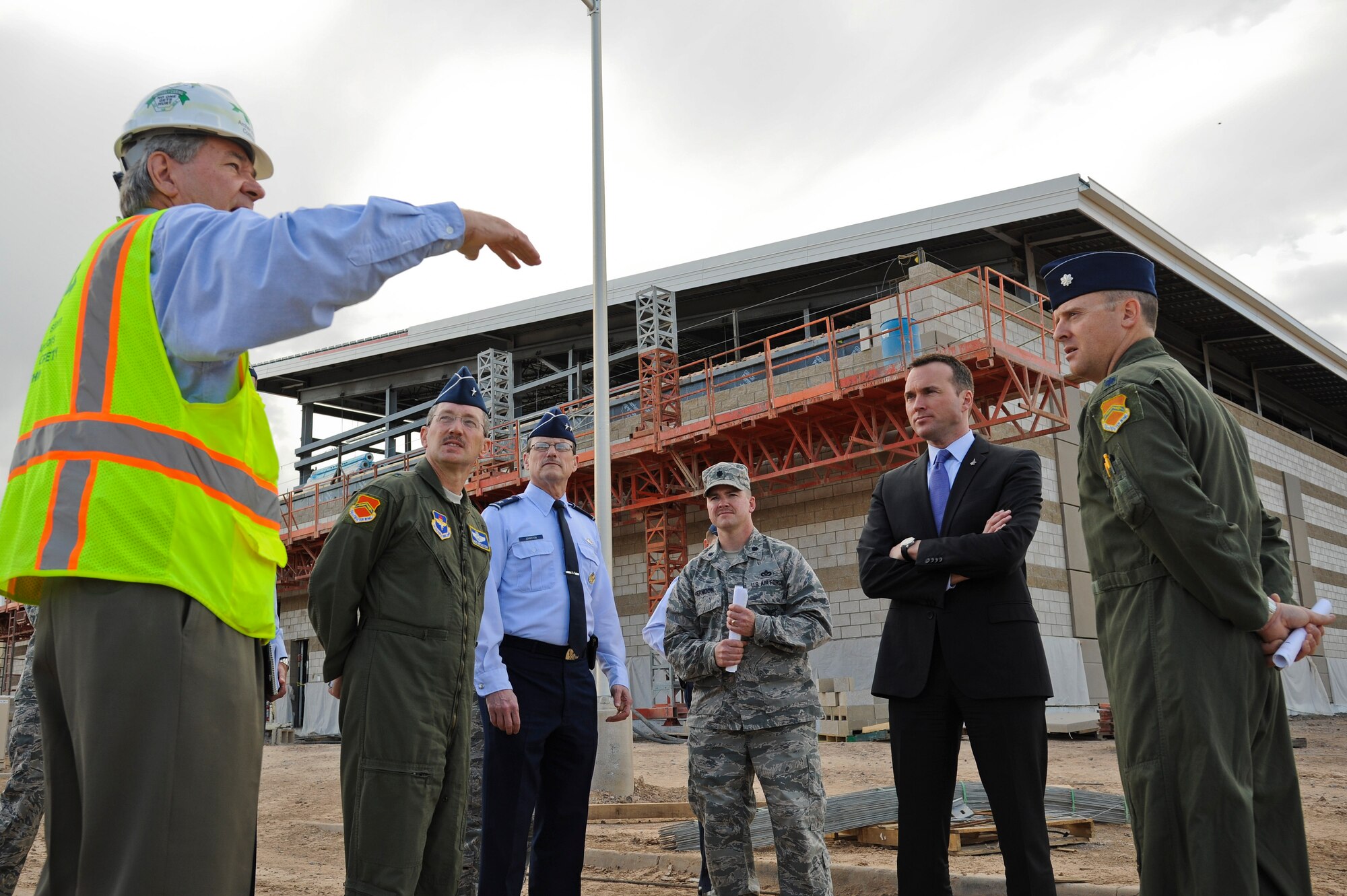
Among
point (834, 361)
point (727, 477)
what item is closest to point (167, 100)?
point (727, 477)

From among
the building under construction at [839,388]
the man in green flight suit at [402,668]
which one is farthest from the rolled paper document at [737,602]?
the building under construction at [839,388]

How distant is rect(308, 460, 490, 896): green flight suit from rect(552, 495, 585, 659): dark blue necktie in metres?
0.64

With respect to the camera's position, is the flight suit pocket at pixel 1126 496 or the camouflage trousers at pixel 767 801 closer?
the flight suit pocket at pixel 1126 496

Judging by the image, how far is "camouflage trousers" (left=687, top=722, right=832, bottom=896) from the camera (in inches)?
169

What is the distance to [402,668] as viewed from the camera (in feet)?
12.3

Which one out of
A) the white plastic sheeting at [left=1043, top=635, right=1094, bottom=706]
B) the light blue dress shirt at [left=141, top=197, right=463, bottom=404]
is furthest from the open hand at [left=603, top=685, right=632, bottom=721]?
the white plastic sheeting at [left=1043, top=635, right=1094, bottom=706]

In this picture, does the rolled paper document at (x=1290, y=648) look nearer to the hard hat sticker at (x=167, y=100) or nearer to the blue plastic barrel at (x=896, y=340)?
the hard hat sticker at (x=167, y=100)

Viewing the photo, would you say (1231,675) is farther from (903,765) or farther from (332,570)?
(332,570)

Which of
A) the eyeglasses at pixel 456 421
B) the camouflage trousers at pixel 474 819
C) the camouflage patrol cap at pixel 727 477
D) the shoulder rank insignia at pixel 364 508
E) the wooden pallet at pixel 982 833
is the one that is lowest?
the wooden pallet at pixel 982 833

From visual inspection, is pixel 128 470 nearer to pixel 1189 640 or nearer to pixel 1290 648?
pixel 1189 640

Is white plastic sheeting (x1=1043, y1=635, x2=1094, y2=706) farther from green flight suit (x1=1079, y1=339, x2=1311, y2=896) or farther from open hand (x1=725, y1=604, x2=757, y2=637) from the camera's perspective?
green flight suit (x1=1079, y1=339, x2=1311, y2=896)

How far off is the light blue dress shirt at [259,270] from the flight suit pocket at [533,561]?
2.98 meters

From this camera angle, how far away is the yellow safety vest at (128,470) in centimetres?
182

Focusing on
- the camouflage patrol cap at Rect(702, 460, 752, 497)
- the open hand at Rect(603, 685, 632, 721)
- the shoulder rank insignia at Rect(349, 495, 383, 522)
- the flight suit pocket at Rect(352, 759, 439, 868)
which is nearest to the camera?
the flight suit pocket at Rect(352, 759, 439, 868)
